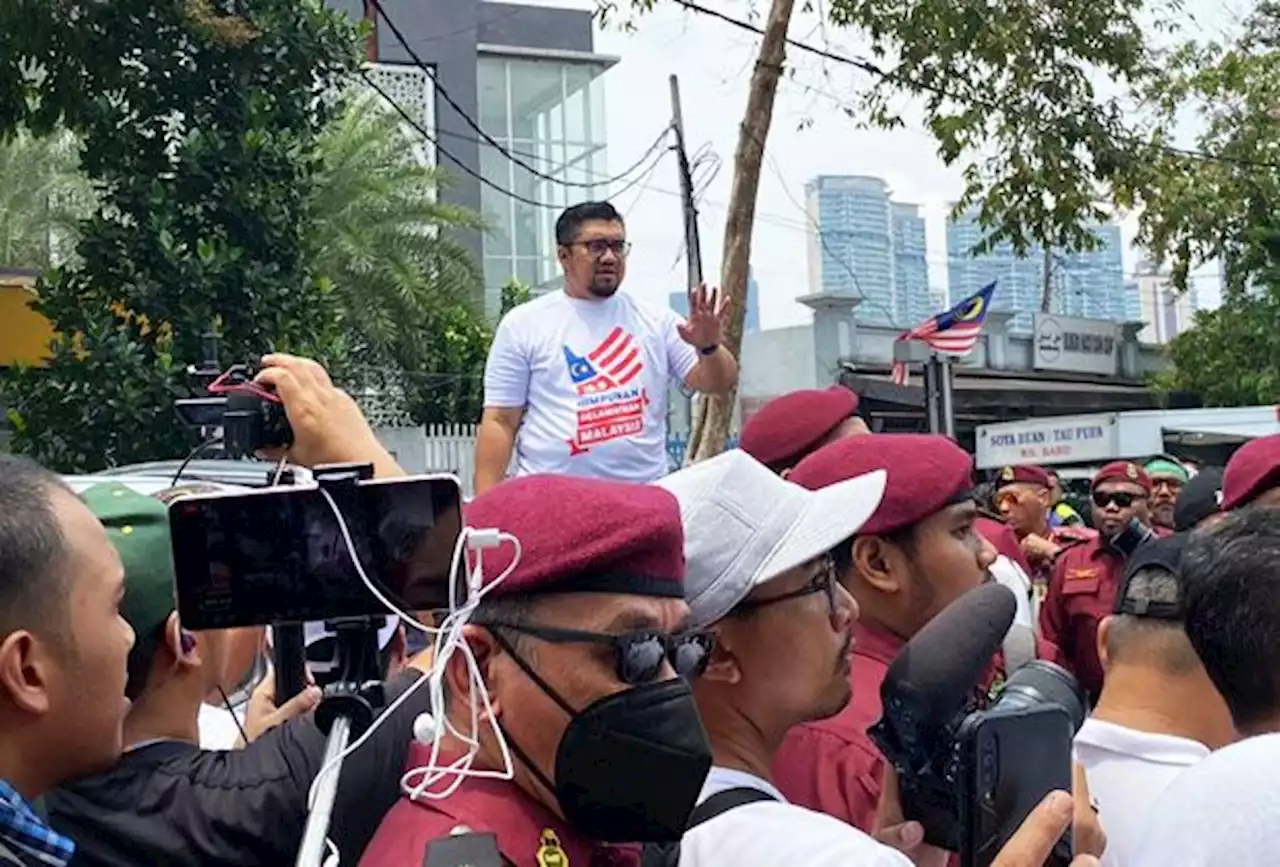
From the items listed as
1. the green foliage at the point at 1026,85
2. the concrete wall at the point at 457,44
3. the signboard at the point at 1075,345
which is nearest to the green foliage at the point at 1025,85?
the green foliage at the point at 1026,85

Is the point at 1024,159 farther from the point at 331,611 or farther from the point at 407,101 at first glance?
the point at 407,101

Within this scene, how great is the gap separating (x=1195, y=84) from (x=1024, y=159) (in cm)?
819

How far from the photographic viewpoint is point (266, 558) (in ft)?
5.91

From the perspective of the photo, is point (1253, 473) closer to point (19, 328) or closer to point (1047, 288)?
point (19, 328)

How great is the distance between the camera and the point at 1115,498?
277 inches

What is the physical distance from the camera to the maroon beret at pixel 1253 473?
415 centimetres

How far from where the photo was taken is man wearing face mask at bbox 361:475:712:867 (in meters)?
1.84

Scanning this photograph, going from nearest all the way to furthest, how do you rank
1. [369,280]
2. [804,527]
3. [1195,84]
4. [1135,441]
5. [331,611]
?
[331,611] → [804,527] → [1135,441] → [1195,84] → [369,280]

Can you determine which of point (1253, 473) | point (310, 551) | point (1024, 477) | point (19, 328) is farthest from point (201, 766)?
point (19, 328)

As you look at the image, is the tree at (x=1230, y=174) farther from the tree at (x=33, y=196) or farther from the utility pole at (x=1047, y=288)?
the tree at (x=33, y=196)

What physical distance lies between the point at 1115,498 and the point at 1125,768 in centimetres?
455

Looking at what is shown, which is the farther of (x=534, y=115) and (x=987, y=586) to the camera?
(x=534, y=115)

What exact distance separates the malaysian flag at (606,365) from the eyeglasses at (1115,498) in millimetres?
3064

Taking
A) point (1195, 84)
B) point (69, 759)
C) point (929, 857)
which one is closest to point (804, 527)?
point (929, 857)
